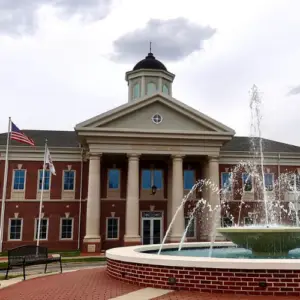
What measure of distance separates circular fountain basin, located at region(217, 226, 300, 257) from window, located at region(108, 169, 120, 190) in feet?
75.2

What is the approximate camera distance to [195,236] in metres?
33.0

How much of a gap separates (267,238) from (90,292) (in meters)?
4.57

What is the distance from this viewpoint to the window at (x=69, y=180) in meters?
33.7

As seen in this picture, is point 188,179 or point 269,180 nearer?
point 188,179

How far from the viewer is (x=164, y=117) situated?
30969 millimetres

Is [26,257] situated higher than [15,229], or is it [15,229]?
[15,229]

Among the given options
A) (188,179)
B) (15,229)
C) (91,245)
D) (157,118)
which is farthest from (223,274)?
(15,229)

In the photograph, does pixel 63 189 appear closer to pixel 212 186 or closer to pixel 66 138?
pixel 66 138

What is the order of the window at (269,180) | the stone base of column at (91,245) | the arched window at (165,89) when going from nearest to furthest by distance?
1. the stone base of column at (91,245)
2. the window at (269,180)
3. the arched window at (165,89)

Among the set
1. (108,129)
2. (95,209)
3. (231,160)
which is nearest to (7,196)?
(95,209)

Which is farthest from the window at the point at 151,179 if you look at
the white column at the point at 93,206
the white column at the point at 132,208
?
the white column at the point at 93,206

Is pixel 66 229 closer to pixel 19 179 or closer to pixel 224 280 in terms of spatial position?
pixel 19 179

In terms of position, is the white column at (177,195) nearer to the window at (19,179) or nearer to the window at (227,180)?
the window at (227,180)

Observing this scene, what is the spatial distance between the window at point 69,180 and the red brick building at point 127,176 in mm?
85
